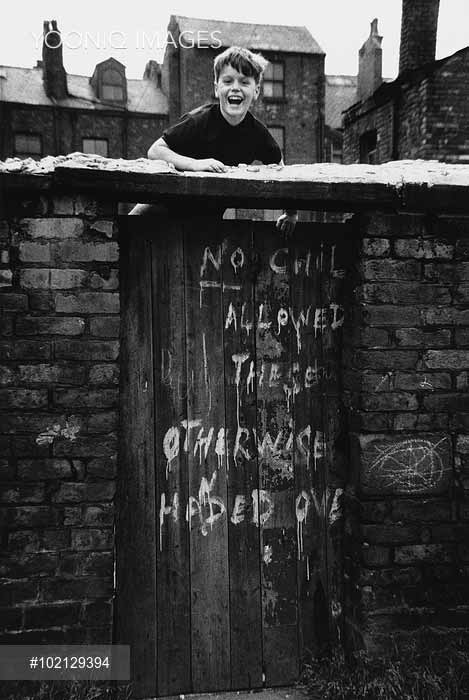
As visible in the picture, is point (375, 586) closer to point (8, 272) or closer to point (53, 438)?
point (53, 438)

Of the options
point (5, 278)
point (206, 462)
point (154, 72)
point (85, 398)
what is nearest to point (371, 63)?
point (154, 72)

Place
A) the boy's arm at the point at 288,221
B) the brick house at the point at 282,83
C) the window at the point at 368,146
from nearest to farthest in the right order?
the boy's arm at the point at 288,221, the window at the point at 368,146, the brick house at the point at 282,83

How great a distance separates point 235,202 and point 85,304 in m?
0.82

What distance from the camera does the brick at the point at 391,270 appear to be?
2.97 m

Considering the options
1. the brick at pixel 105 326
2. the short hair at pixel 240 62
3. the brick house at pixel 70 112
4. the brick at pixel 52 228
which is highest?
the brick house at pixel 70 112

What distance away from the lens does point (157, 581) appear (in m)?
3.01

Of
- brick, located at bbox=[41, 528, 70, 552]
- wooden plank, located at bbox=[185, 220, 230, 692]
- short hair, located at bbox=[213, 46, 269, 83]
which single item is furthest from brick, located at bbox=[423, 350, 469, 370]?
brick, located at bbox=[41, 528, 70, 552]

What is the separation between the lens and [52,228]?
108 inches

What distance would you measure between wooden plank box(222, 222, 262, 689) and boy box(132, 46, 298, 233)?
28 centimetres

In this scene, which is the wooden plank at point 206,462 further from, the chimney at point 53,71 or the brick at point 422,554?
the chimney at point 53,71

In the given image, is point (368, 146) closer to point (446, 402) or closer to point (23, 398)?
point (446, 402)

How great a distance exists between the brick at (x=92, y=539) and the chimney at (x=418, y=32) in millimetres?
12765

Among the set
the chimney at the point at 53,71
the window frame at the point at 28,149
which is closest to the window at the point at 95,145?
the window frame at the point at 28,149

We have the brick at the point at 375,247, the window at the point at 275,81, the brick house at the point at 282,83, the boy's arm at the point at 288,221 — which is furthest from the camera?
the window at the point at 275,81
